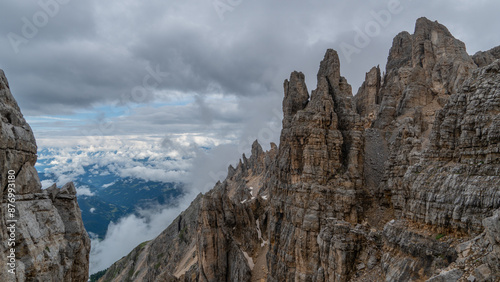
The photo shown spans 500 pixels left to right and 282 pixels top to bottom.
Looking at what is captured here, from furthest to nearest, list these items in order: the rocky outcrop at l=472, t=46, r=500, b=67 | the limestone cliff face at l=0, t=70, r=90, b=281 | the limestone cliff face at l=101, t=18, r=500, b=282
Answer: the rocky outcrop at l=472, t=46, r=500, b=67, the limestone cliff face at l=101, t=18, r=500, b=282, the limestone cliff face at l=0, t=70, r=90, b=281

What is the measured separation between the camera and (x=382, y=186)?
43.3 metres

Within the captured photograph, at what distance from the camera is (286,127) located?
190 ft

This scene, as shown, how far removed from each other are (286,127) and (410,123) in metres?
22.5

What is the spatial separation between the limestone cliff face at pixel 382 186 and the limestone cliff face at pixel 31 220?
75.0 feet

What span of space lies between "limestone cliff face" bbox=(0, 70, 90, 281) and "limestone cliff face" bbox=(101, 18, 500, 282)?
22.9 metres

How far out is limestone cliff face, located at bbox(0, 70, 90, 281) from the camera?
16.1m

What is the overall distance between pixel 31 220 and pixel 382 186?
4293 cm

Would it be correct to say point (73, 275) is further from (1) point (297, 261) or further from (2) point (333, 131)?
(2) point (333, 131)

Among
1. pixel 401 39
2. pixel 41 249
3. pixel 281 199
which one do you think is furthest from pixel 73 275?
pixel 401 39

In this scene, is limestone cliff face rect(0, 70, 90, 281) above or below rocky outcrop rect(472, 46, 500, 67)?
below
